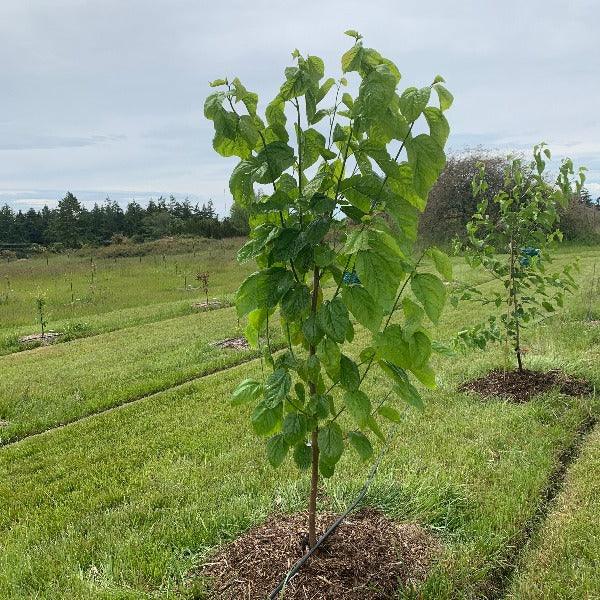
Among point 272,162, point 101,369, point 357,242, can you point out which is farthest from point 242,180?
point 101,369

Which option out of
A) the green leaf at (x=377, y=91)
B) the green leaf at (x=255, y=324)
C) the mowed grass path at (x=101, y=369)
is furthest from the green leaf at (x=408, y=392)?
the mowed grass path at (x=101, y=369)

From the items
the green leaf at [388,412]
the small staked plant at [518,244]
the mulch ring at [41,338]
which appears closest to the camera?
the green leaf at [388,412]

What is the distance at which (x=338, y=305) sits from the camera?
1992 millimetres

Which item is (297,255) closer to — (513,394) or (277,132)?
(277,132)

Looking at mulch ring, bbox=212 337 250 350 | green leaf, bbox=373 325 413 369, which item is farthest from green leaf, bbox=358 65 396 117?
mulch ring, bbox=212 337 250 350

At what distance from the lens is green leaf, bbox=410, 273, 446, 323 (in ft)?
6.28

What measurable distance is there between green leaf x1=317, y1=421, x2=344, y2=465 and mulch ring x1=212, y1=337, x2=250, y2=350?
6678 mm

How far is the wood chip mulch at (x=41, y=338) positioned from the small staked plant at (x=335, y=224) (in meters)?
9.98

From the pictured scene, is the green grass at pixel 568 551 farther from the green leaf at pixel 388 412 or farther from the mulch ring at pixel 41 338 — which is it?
the mulch ring at pixel 41 338

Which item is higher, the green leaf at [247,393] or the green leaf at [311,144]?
the green leaf at [311,144]

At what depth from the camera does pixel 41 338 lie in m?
11.1

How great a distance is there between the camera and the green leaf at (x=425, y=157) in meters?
1.80

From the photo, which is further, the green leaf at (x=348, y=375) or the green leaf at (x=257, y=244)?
the green leaf at (x=348, y=375)

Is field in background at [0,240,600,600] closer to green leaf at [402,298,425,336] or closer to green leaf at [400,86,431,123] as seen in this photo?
green leaf at [402,298,425,336]
